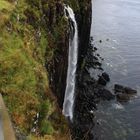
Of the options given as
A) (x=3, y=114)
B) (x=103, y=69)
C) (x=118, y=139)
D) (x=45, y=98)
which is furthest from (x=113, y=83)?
(x=3, y=114)

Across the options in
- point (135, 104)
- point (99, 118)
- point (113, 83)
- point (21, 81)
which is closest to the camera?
point (21, 81)

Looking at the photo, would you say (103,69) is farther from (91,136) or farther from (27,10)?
(27,10)

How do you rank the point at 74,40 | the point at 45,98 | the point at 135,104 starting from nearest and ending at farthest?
the point at 45,98
the point at 74,40
the point at 135,104

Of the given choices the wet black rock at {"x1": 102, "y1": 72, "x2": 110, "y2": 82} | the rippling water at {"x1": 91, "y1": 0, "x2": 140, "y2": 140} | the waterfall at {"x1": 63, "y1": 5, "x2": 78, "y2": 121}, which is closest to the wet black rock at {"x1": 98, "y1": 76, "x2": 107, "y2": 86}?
the wet black rock at {"x1": 102, "y1": 72, "x2": 110, "y2": 82}

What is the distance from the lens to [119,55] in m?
67.4

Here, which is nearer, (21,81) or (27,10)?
(21,81)

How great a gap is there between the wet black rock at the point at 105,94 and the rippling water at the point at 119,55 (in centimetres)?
136

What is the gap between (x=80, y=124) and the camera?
38562mm

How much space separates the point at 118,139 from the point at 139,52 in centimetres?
3392

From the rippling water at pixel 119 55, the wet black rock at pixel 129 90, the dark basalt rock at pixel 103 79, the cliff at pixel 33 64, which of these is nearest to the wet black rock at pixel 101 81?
the dark basalt rock at pixel 103 79

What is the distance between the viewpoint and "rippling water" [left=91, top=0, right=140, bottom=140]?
42.2m

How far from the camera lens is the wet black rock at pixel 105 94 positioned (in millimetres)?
49562

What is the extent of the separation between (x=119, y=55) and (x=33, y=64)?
49.3 meters

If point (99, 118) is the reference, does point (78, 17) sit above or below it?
above
